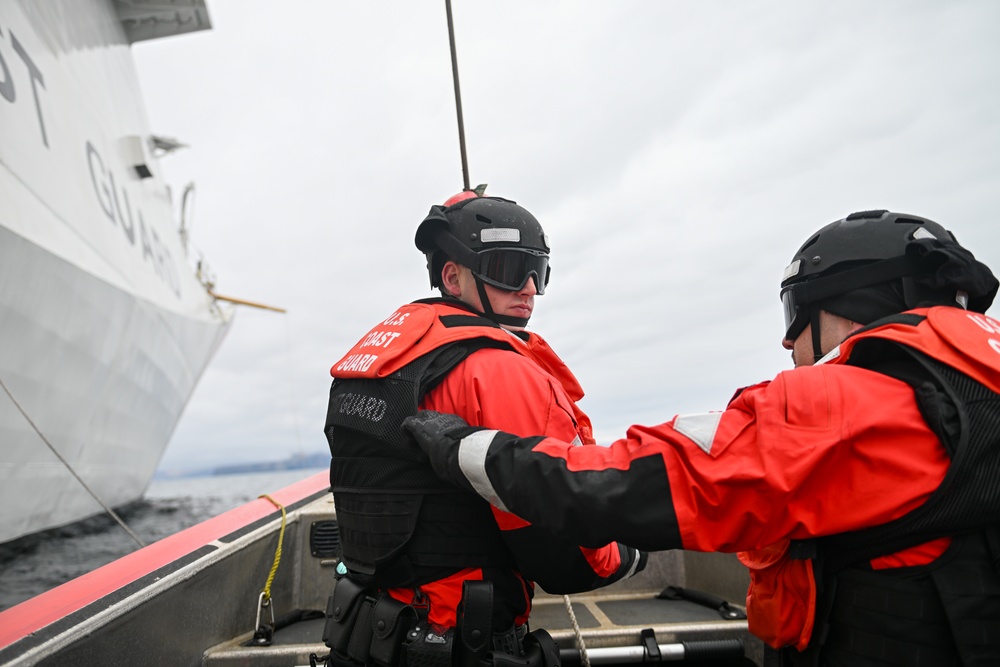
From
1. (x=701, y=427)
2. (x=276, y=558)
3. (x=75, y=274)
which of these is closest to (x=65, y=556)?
(x=75, y=274)

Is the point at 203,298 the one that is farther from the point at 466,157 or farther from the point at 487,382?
the point at 487,382

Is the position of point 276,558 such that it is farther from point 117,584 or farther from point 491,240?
point 491,240

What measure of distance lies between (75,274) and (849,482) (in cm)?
1131

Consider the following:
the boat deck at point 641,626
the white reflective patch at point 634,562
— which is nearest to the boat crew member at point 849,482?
the white reflective patch at point 634,562

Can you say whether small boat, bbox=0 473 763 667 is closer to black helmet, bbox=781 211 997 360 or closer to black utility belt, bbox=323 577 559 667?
black utility belt, bbox=323 577 559 667

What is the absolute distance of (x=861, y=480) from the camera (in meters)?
1.37

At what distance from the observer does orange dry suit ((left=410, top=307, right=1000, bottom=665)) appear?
52.8 inches

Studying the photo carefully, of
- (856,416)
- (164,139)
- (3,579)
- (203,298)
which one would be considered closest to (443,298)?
(856,416)

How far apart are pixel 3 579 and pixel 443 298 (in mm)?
12792

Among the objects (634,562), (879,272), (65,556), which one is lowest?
(65,556)

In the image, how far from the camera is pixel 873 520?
138 centimetres

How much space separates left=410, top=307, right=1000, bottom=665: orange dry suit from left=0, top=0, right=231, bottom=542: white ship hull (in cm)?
622

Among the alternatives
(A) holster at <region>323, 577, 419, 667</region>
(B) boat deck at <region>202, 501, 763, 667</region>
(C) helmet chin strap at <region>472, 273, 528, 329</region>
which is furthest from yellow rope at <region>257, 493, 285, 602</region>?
(C) helmet chin strap at <region>472, 273, 528, 329</region>

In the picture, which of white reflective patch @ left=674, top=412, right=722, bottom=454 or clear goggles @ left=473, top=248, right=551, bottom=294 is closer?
white reflective patch @ left=674, top=412, right=722, bottom=454
